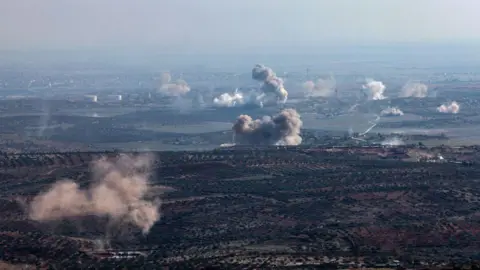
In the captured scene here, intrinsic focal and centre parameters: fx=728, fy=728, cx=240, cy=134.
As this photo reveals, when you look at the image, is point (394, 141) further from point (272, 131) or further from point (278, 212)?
point (278, 212)

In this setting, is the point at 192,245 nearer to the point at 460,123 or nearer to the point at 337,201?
the point at 337,201

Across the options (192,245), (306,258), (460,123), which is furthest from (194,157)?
(460,123)

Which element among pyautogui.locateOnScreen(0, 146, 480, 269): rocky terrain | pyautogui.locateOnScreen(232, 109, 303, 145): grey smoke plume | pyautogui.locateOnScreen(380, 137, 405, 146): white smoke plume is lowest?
pyautogui.locateOnScreen(0, 146, 480, 269): rocky terrain

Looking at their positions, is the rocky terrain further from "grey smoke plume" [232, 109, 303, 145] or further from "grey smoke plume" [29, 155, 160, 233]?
"grey smoke plume" [232, 109, 303, 145]

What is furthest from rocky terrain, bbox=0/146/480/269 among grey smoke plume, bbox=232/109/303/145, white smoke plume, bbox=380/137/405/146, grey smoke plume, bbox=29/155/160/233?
grey smoke plume, bbox=232/109/303/145

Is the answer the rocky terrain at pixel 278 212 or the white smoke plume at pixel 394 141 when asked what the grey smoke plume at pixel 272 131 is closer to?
the white smoke plume at pixel 394 141

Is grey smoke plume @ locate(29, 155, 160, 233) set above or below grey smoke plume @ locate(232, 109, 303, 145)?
below

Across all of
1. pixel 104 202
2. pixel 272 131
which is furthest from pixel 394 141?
pixel 104 202

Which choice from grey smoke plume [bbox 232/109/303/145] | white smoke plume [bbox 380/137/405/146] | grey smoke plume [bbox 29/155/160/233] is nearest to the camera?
grey smoke plume [bbox 29/155/160/233]

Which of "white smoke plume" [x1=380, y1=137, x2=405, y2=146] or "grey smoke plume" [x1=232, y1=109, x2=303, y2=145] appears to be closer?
"white smoke plume" [x1=380, y1=137, x2=405, y2=146]
